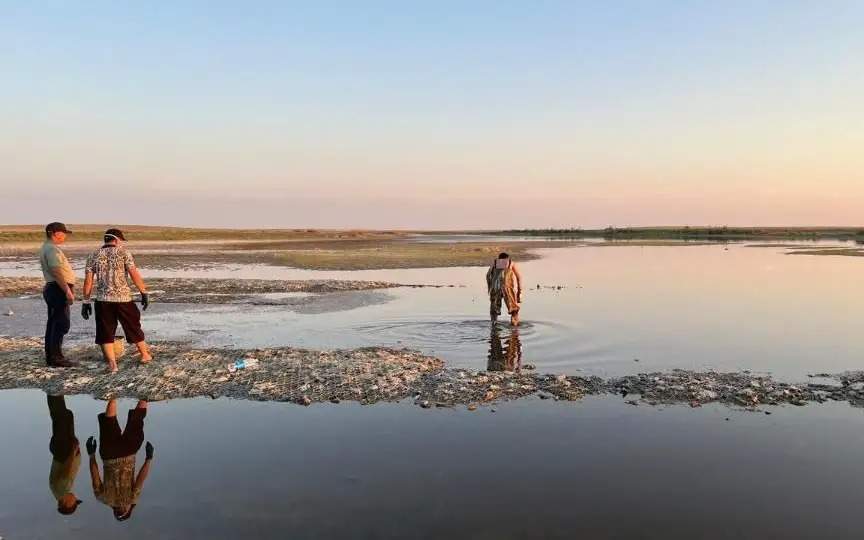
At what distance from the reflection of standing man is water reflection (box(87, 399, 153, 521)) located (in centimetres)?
21

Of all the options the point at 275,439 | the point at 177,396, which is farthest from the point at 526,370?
the point at 177,396

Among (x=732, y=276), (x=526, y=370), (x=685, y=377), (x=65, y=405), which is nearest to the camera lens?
(x=65, y=405)

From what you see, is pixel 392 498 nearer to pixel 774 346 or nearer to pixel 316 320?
pixel 774 346

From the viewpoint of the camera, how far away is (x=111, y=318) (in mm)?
11664

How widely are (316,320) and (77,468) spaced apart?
1266 centimetres

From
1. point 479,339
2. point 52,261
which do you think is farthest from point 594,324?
Result: point 52,261

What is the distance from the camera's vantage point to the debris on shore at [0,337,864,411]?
10570mm

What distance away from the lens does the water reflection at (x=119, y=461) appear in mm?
6762

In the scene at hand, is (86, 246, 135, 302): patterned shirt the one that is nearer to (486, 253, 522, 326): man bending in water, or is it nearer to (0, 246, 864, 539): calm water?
(0, 246, 864, 539): calm water

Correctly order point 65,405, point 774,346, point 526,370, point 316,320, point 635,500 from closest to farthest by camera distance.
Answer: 1. point 635,500
2. point 65,405
3. point 526,370
4. point 774,346
5. point 316,320

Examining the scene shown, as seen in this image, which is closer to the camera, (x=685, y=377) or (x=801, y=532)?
(x=801, y=532)

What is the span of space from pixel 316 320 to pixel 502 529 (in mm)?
14959

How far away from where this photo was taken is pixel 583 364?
44.1 ft

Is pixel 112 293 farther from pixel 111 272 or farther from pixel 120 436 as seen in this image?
pixel 120 436
